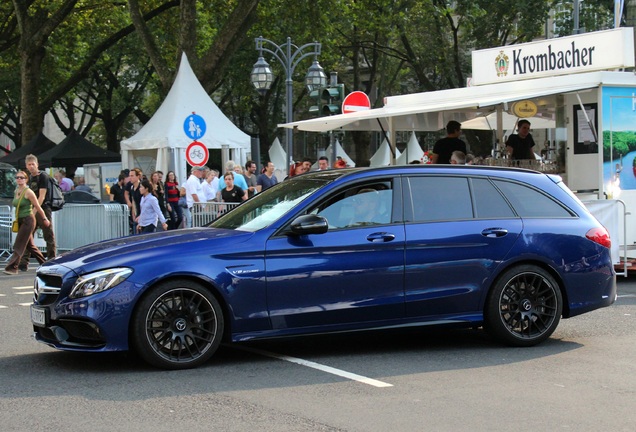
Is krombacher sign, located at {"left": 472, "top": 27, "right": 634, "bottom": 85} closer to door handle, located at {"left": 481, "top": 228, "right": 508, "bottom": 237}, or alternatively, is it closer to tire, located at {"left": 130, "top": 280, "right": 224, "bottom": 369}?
door handle, located at {"left": 481, "top": 228, "right": 508, "bottom": 237}

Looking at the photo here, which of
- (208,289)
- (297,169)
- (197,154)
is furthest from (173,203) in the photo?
(208,289)

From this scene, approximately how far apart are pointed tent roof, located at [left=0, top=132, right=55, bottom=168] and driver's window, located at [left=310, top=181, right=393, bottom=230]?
93.6 ft

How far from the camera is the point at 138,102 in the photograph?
5253 centimetres

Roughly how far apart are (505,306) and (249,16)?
20325 mm

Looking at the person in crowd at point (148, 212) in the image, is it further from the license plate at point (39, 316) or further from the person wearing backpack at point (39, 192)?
the license plate at point (39, 316)

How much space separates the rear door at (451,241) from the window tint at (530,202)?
0.13 meters

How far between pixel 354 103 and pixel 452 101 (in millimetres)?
4021

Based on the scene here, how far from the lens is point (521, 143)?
16016mm

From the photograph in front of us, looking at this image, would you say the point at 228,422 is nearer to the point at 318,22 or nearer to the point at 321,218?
the point at 321,218

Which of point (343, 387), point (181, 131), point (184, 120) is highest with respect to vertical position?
point (184, 120)

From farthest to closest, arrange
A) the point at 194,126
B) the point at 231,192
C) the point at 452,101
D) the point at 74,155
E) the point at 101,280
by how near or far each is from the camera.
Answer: the point at 74,155, the point at 194,126, the point at 231,192, the point at 452,101, the point at 101,280

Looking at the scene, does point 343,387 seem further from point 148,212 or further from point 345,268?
point 148,212

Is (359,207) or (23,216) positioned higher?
(359,207)

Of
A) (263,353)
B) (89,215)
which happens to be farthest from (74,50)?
(263,353)
